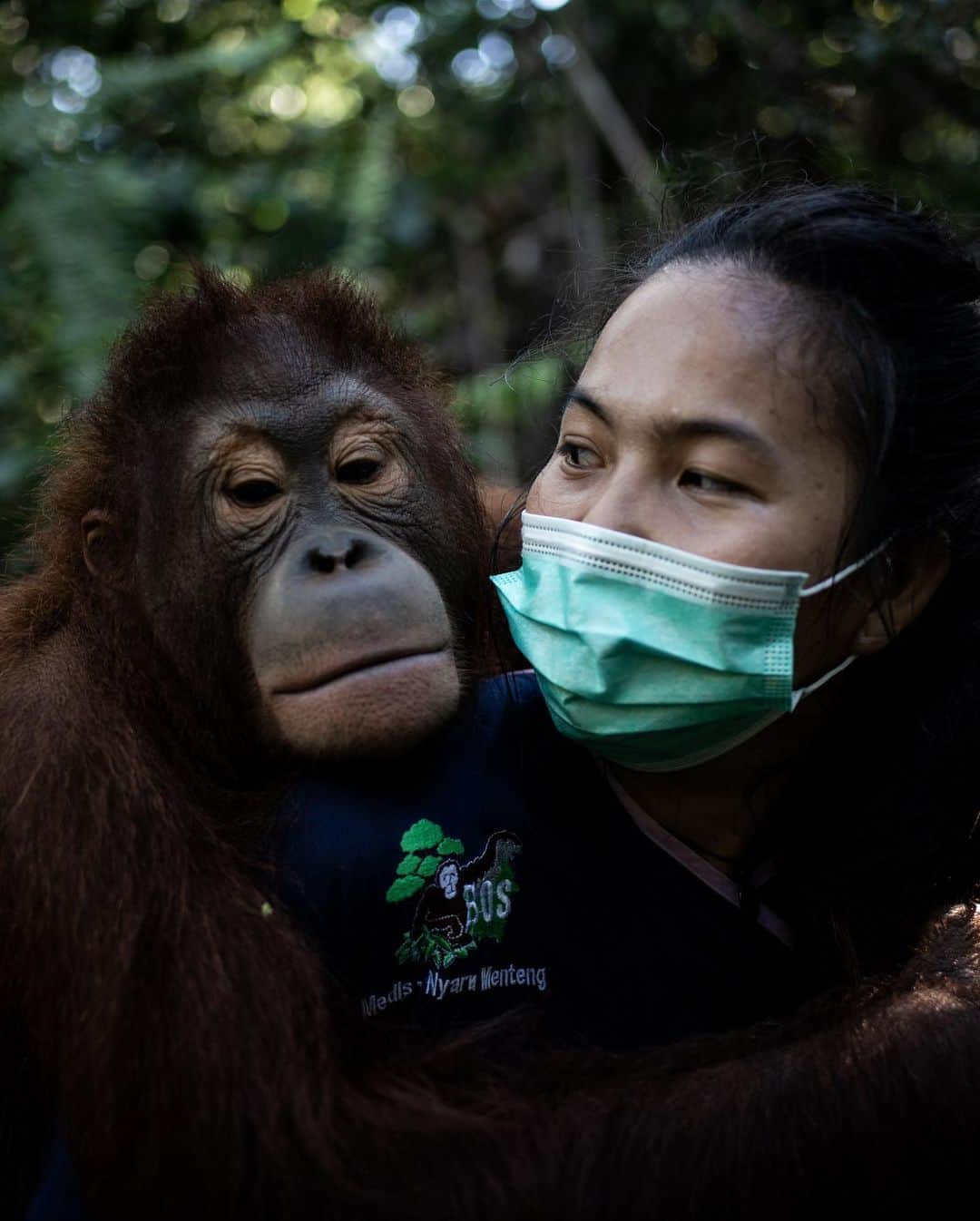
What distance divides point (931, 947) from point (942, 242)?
134 centimetres

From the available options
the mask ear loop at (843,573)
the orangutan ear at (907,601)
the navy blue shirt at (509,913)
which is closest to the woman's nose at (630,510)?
the mask ear loop at (843,573)

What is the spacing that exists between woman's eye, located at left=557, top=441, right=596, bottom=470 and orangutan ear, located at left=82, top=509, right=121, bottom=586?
103 centimetres

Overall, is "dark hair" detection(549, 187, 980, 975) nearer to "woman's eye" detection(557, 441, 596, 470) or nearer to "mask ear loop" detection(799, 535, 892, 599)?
"mask ear loop" detection(799, 535, 892, 599)

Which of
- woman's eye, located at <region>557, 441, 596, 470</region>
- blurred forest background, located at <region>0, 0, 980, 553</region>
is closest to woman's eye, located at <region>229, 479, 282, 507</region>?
woman's eye, located at <region>557, 441, 596, 470</region>

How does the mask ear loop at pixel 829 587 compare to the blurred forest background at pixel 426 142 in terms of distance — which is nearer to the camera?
the mask ear loop at pixel 829 587

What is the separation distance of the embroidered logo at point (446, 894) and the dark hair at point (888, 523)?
22.0 inches

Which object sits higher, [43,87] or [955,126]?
[43,87]

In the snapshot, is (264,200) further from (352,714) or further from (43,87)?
(352,714)

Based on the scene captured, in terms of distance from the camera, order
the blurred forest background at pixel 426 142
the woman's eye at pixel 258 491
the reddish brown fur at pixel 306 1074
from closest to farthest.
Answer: the reddish brown fur at pixel 306 1074 < the woman's eye at pixel 258 491 < the blurred forest background at pixel 426 142

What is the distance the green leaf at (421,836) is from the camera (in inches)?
90.0

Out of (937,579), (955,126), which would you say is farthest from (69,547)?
(955,126)

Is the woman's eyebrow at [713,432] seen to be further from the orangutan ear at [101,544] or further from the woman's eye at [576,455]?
the orangutan ear at [101,544]

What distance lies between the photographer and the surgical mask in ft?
7.07

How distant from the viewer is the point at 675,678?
2201 mm
